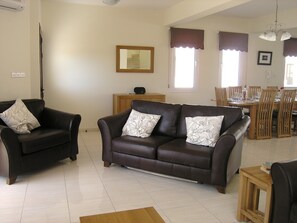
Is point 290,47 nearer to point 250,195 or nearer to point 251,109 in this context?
point 251,109

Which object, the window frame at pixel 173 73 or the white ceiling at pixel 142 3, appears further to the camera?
the window frame at pixel 173 73

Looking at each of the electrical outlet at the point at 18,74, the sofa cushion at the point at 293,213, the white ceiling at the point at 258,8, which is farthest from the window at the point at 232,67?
the sofa cushion at the point at 293,213

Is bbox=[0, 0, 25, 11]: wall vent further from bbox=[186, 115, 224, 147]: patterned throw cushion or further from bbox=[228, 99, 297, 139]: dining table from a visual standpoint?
bbox=[228, 99, 297, 139]: dining table

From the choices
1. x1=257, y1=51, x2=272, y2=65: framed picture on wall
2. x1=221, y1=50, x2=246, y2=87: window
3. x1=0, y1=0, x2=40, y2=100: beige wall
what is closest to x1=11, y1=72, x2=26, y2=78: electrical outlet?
x1=0, y1=0, x2=40, y2=100: beige wall

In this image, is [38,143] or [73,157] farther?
[73,157]

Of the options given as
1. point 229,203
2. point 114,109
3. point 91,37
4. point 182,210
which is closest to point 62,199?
point 182,210

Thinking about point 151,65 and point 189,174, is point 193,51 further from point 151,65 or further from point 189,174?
point 189,174

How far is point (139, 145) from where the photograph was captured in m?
3.53

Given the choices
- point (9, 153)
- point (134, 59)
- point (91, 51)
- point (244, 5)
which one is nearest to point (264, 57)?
point (244, 5)

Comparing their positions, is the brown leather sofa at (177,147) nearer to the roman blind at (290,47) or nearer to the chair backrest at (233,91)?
the chair backrest at (233,91)

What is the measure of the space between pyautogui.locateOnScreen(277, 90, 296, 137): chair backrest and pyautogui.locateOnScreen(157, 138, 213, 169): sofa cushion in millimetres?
3364

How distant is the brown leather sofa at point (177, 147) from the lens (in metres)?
3.08

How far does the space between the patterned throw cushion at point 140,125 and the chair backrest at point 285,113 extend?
3283 mm

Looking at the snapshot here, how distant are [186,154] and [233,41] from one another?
4801 mm
